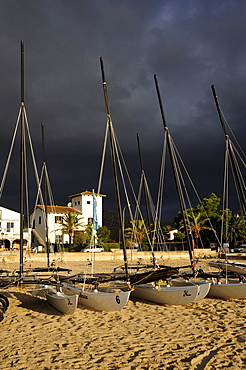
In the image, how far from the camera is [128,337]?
33.4 feet

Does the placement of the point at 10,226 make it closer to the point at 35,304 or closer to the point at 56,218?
the point at 56,218

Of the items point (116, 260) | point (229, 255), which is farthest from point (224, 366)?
point (229, 255)

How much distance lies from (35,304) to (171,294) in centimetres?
646

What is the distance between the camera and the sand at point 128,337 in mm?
8133

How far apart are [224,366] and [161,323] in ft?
13.8

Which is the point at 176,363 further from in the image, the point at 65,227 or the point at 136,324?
the point at 65,227

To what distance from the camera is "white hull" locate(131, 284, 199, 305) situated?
14.1 metres

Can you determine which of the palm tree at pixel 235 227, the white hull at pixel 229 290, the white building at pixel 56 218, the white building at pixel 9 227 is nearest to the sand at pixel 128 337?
the white hull at pixel 229 290

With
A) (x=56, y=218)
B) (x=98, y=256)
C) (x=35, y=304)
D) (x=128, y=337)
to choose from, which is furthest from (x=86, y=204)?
(x=128, y=337)

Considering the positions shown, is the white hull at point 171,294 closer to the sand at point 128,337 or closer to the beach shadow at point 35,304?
the sand at point 128,337

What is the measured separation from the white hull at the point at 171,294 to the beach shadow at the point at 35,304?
4291mm

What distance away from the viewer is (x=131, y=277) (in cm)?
1545

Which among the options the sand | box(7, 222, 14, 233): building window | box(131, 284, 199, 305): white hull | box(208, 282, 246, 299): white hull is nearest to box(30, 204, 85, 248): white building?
box(7, 222, 14, 233): building window

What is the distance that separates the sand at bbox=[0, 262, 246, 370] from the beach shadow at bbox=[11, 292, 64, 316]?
5 cm
